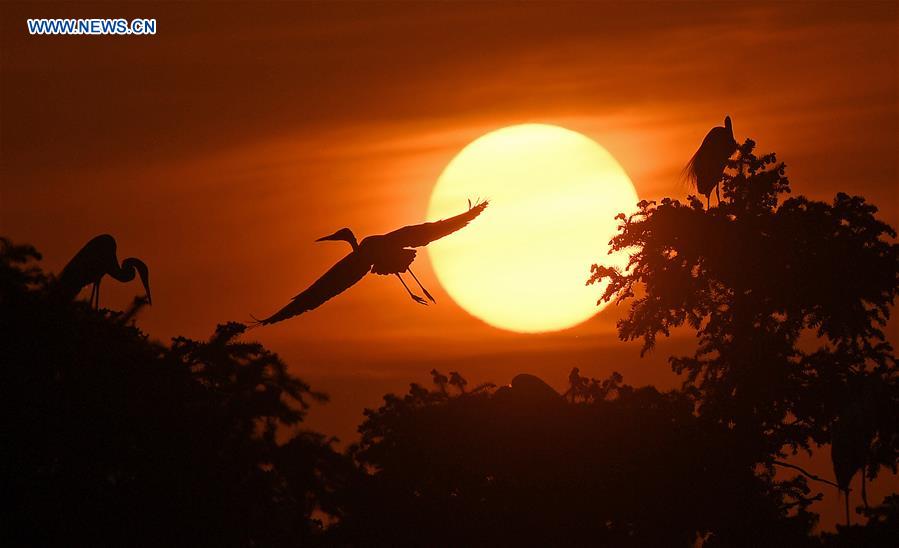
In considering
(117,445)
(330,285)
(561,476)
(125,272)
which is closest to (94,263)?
(125,272)

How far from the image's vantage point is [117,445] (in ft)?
37.7

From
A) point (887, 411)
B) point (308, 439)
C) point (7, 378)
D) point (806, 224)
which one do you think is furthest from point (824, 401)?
point (7, 378)

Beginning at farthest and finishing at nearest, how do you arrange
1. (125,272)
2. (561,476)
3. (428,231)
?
(125,272) → (561,476) → (428,231)

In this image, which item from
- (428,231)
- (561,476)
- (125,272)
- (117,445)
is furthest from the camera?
(125,272)

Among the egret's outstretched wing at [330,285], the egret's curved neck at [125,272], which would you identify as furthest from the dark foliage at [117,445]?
the egret's curved neck at [125,272]

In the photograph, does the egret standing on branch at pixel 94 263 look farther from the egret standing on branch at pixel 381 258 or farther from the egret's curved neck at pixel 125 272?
the egret standing on branch at pixel 381 258

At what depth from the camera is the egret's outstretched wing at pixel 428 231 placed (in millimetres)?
22156

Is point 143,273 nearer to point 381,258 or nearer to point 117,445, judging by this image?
point 381,258

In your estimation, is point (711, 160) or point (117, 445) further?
point (711, 160)

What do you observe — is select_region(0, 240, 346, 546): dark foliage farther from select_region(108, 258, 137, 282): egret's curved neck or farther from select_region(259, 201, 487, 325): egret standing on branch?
select_region(108, 258, 137, 282): egret's curved neck

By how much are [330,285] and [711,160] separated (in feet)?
34.3

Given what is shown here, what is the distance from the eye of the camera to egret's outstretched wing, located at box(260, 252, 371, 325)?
21953 mm

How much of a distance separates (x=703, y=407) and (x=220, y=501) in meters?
17.8

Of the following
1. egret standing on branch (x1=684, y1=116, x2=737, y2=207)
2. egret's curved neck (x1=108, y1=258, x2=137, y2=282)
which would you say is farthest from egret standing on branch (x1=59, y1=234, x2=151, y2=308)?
egret standing on branch (x1=684, y1=116, x2=737, y2=207)
